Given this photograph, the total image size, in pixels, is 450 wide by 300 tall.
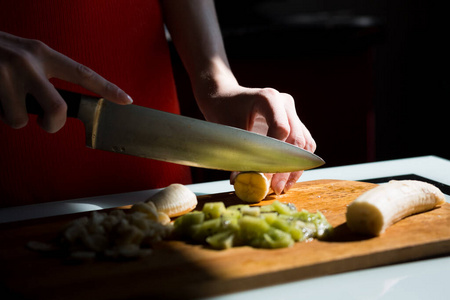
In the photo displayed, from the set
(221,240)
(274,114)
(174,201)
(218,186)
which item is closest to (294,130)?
(274,114)

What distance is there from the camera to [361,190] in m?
1.53

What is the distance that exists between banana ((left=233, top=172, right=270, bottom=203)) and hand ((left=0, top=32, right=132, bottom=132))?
40cm

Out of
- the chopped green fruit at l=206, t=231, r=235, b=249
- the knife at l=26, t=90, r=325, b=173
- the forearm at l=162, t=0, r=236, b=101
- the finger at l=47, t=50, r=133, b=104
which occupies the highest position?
the forearm at l=162, t=0, r=236, b=101

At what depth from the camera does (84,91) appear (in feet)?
6.01

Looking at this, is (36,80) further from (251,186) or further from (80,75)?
(251,186)

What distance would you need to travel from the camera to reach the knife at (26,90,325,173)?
53.4 inches

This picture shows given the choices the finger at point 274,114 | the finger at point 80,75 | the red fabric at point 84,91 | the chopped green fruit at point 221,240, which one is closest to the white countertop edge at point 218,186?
the red fabric at point 84,91

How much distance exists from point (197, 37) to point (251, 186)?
0.71 metres

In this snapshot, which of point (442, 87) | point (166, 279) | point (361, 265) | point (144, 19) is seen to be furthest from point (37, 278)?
point (442, 87)

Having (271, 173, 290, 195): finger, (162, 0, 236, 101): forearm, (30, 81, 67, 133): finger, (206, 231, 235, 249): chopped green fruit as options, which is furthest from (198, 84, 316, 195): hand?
(30, 81, 67, 133): finger

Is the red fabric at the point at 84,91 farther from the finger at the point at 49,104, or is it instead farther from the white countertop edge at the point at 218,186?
the finger at the point at 49,104

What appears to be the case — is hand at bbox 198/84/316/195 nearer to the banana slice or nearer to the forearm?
the forearm

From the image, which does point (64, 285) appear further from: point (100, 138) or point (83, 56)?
point (83, 56)

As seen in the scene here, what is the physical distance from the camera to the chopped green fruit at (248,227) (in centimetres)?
110
